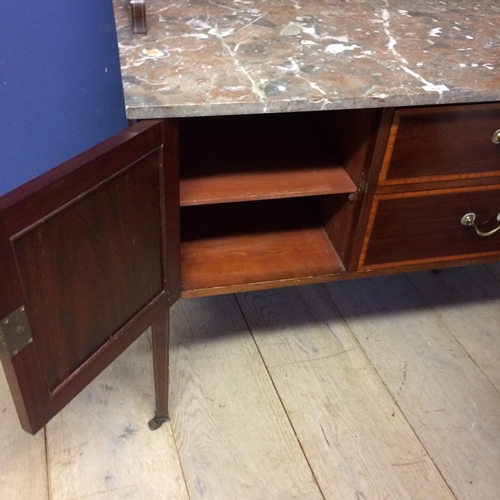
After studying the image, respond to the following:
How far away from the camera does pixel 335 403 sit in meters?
1.11

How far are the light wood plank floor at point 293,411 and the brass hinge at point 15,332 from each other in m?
0.45

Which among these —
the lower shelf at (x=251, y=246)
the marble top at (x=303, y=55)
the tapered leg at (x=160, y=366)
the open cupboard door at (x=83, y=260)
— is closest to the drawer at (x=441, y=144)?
the marble top at (x=303, y=55)

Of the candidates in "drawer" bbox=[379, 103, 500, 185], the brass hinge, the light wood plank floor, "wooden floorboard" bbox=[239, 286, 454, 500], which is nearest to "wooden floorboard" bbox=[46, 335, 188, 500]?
the light wood plank floor

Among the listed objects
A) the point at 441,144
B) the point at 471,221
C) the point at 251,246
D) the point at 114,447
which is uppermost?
the point at 441,144

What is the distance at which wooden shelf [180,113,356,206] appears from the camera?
851 mm

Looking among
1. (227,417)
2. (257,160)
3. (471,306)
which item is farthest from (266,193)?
(471,306)

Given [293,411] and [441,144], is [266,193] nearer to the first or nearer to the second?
[441,144]

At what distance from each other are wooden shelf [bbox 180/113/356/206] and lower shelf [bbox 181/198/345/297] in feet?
0.51

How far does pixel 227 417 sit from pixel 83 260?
0.54 metres

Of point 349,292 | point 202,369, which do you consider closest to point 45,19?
point 202,369

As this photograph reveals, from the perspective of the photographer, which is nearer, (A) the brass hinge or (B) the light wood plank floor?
(A) the brass hinge

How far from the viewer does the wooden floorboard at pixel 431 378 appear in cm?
103

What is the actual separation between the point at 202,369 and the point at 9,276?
0.66 metres

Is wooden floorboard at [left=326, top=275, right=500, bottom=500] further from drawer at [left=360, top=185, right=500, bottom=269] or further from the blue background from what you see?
the blue background
